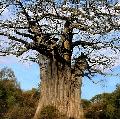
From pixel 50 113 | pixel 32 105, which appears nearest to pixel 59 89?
pixel 50 113

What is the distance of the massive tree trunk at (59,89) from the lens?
16.4 meters

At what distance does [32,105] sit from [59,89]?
41.0ft

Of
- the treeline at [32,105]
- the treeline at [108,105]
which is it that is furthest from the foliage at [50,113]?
the treeline at [108,105]

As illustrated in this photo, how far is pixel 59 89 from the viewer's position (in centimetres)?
1644

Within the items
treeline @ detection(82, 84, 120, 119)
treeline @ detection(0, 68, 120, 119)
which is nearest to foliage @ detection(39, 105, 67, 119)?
treeline @ detection(0, 68, 120, 119)

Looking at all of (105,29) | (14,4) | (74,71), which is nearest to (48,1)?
(14,4)

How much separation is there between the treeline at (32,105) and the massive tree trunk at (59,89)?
0.39 m

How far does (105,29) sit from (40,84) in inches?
133

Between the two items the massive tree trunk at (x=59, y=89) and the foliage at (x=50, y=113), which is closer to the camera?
the foliage at (x=50, y=113)

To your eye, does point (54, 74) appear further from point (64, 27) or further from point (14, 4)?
point (14, 4)

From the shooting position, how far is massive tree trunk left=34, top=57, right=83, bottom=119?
53.7 ft

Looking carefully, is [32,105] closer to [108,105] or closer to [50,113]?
[108,105]

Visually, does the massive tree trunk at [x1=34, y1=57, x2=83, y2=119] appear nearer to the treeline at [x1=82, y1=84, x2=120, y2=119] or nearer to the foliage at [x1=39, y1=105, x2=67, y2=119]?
the foliage at [x1=39, y1=105, x2=67, y2=119]

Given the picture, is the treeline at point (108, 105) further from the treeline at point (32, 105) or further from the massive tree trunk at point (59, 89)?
the massive tree trunk at point (59, 89)
